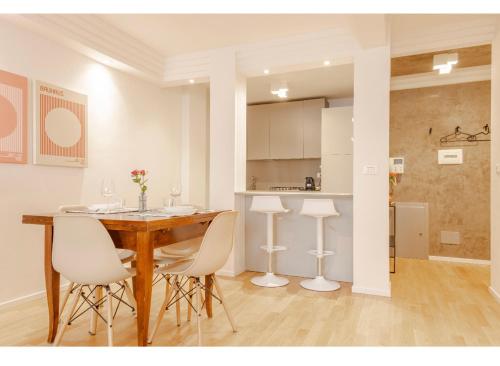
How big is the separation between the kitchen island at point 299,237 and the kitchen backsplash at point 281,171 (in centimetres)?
246

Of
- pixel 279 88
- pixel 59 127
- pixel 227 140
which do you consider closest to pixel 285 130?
pixel 279 88

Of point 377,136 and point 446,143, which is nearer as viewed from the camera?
point 377,136

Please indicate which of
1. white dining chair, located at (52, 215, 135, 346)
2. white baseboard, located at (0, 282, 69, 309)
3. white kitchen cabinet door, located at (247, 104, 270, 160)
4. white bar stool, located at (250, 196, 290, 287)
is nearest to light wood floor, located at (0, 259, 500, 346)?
white baseboard, located at (0, 282, 69, 309)

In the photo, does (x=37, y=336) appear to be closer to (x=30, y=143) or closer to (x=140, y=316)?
(x=140, y=316)

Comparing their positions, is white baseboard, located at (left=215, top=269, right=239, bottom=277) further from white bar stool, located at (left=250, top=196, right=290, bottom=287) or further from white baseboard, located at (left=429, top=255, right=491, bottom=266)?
white baseboard, located at (left=429, top=255, right=491, bottom=266)

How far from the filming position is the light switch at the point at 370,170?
318 centimetres

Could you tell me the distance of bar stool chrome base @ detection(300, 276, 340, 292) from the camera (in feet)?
10.7

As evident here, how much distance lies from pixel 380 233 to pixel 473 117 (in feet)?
8.27

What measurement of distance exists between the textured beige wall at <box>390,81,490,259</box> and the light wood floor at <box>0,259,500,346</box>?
128 centimetres

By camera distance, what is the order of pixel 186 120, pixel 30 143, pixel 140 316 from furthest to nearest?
pixel 186 120, pixel 30 143, pixel 140 316

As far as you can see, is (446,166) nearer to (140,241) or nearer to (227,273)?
(227,273)

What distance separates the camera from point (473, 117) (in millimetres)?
4477

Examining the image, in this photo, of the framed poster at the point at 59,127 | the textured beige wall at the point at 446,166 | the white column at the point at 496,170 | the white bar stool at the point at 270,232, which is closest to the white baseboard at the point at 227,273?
the white bar stool at the point at 270,232

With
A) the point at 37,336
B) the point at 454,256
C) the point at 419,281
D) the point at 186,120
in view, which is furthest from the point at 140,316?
the point at 454,256
